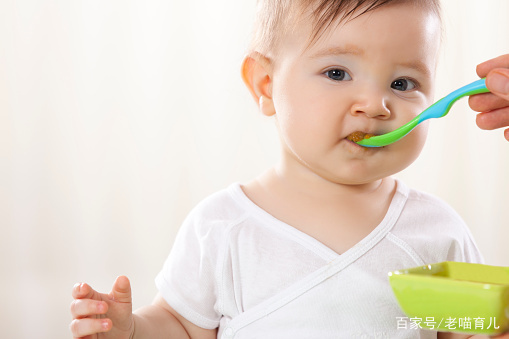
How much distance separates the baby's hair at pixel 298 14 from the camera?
34.7 inches

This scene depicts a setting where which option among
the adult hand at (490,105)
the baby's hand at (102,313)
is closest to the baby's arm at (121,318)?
the baby's hand at (102,313)

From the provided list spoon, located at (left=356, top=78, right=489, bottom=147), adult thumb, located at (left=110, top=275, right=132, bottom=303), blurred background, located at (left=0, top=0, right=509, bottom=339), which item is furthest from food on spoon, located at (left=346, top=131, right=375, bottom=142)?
blurred background, located at (left=0, top=0, right=509, bottom=339)

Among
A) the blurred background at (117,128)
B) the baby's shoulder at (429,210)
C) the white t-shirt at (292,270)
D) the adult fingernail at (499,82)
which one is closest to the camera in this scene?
the adult fingernail at (499,82)

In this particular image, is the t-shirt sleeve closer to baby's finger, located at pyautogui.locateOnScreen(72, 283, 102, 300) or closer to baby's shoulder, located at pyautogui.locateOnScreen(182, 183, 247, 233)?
baby's shoulder, located at pyautogui.locateOnScreen(182, 183, 247, 233)

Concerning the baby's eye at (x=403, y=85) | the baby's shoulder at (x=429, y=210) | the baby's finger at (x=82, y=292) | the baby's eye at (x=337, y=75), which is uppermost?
the baby's eye at (x=337, y=75)

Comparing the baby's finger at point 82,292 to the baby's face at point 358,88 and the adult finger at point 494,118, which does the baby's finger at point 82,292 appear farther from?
the adult finger at point 494,118

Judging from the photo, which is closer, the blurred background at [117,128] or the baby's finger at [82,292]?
the baby's finger at [82,292]

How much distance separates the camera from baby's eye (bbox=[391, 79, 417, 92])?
0.92 metres

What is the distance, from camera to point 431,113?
2.77 feet

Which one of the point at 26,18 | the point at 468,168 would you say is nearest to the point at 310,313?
the point at 468,168

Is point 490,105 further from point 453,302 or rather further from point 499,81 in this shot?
point 453,302

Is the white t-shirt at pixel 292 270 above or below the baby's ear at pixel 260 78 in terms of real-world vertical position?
below

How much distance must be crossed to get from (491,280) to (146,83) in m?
1.17

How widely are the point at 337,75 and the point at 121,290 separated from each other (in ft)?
1.35
